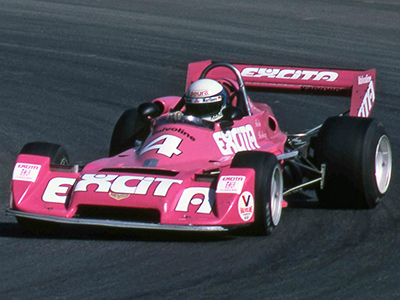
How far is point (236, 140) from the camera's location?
9180 mm

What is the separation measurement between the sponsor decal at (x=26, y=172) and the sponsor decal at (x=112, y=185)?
140 millimetres

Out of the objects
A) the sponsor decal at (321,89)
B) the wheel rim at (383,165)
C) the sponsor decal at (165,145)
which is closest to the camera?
the sponsor decal at (165,145)

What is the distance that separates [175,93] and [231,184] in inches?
301

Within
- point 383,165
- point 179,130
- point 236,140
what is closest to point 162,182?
point 179,130

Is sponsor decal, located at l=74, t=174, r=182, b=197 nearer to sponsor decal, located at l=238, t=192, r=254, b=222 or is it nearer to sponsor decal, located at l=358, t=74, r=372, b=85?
sponsor decal, located at l=238, t=192, r=254, b=222

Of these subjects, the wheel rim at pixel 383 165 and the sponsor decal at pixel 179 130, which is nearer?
the sponsor decal at pixel 179 130

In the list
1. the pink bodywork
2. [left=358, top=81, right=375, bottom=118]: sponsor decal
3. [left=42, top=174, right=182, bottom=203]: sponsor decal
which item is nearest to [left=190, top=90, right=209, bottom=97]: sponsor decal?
the pink bodywork

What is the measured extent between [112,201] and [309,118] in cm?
642

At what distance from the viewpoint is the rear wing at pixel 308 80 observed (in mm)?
10750

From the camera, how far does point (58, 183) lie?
827 centimetres

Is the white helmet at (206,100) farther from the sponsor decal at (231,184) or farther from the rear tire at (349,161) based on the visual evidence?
the sponsor decal at (231,184)

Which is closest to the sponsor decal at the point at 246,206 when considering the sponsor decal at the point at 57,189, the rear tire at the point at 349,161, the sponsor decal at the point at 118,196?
the sponsor decal at the point at 118,196

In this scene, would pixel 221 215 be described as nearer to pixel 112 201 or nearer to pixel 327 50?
pixel 112 201

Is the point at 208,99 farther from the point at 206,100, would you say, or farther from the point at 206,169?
the point at 206,169
